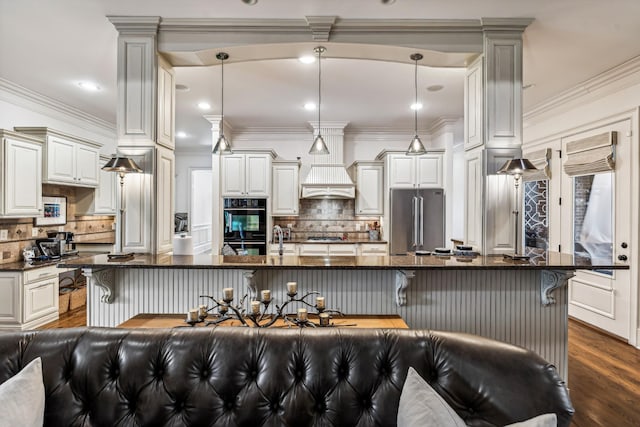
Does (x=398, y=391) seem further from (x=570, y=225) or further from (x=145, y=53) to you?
(x=570, y=225)

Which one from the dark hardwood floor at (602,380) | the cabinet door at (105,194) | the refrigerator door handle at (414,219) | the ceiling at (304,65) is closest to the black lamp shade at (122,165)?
the ceiling at (304,65)

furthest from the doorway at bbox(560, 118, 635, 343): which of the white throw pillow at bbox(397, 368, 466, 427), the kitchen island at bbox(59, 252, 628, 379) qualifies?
the white throw pillow at bbox(397, 368, 466, 427)

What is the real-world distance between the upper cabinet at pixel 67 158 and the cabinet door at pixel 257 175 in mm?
2260

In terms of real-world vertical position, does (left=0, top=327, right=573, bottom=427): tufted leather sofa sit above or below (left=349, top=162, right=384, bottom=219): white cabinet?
below

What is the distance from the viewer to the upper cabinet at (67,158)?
14.2ft

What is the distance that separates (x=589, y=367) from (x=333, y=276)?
8.40 ft

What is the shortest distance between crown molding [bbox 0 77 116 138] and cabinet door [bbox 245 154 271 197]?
2.56m

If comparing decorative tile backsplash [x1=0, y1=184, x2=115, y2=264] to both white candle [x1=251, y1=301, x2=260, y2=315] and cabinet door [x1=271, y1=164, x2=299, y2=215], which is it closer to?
cabinet door [x1=271, y1=164, x2=299, y2=215]

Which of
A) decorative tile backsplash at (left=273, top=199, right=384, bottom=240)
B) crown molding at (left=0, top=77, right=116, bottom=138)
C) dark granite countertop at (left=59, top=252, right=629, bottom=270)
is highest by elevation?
crown molding at (left=0, top=77, right=116, bottom=138)

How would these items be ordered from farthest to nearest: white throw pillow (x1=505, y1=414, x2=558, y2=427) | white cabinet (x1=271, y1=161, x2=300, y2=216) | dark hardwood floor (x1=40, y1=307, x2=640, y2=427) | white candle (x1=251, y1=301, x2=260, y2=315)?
white cabinet (x1=271, y1=161, x2=300, y2=216) → dark hardwood floor (x1=40, y1=307, x2=640, y2=427) → white candle (x1=251, y1=301, x2=260, y2=315) → white throw pillow (x1=505, y1=414, x2=558, y2=427)

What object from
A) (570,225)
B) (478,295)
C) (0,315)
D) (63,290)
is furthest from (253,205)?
(570,225)

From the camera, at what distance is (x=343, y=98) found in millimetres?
4734

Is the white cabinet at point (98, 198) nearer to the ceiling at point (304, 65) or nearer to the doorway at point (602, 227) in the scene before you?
the ceiling at point (304, 65)

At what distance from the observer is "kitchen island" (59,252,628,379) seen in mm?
2445
